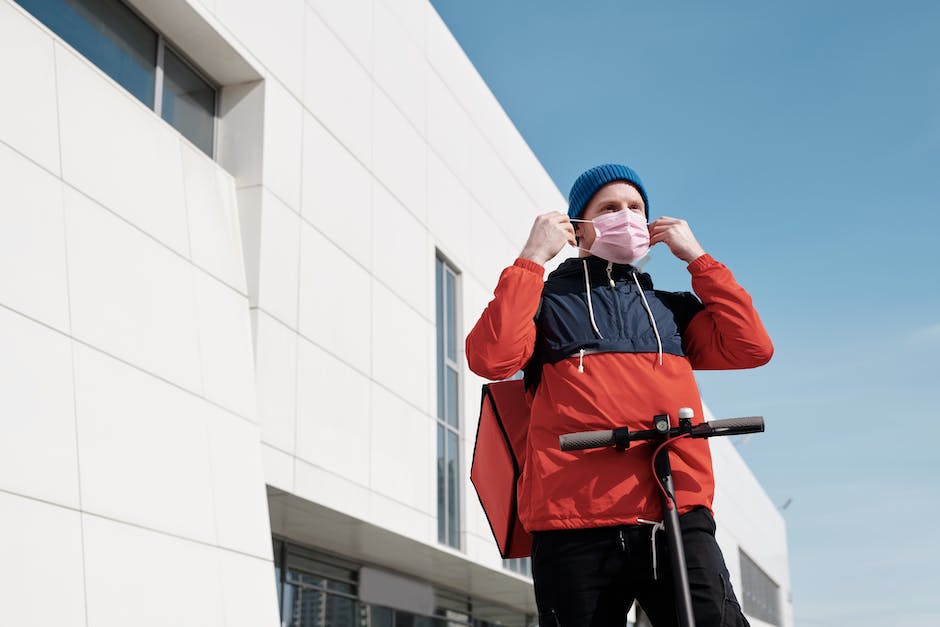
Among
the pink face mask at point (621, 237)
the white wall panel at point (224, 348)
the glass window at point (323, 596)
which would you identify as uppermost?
the white wall panel at point (224, 348)

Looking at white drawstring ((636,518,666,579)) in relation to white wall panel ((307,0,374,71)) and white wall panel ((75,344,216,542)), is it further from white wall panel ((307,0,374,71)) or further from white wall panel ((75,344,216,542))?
→ white wall panel ((307,0,374,71))

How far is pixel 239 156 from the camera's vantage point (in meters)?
9.54

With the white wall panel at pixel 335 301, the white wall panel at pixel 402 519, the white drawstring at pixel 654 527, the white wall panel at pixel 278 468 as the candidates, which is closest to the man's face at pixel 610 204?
the white drawstring at pixel 654 527

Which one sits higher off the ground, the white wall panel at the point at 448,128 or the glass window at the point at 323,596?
the white wall panel at the point at 448,128

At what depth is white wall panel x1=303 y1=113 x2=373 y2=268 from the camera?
10.4 m

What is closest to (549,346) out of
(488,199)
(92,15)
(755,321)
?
(755,321)

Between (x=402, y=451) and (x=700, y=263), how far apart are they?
8.90 meters

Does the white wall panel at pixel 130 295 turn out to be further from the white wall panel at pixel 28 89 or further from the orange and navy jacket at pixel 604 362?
the orange and navy jacket at pixel 604 362

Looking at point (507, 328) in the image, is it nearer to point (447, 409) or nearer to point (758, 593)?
point (447, 409)

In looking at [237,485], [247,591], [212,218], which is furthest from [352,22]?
[247,591]

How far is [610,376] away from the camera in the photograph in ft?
9.29

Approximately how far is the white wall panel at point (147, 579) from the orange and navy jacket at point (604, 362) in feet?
11.9

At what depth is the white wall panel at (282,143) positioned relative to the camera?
31.5 ft

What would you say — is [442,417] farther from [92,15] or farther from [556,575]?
[556,575]
